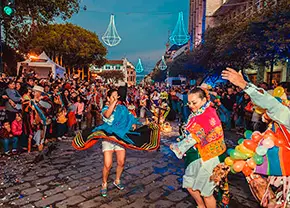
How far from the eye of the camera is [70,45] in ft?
128

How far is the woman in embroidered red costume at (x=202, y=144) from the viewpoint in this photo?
2.94m

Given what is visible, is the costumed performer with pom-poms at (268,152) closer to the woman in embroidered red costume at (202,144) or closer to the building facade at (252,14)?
the woman in embroidered red costume at (202,144)

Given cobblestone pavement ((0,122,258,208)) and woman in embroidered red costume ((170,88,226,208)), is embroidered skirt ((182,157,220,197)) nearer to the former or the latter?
woman in embroidered red costume ((170,88,226,208))

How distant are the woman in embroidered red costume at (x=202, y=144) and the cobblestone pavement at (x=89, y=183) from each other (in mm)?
1128

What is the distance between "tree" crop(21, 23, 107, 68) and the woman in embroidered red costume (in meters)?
33.5

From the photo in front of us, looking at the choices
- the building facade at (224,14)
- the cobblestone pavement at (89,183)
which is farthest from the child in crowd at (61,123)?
the building facade at (224,14)

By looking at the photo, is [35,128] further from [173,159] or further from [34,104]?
[173,159]

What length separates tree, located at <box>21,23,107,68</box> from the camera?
122 feet

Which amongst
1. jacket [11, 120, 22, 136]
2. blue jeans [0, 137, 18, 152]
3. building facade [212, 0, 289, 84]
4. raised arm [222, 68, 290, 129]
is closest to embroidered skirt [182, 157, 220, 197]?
raised arm [222, 68, 290, 129]

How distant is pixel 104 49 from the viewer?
4772cm

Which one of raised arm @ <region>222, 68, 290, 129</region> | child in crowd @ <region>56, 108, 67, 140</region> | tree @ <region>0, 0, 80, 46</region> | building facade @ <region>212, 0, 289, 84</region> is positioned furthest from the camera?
building facade @ <region>212, 0, 289, 84</region>

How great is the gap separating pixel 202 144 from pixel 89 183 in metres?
2.73

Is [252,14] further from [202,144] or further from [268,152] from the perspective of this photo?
[268,152]

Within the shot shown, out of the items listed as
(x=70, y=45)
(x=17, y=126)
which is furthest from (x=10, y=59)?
(x=17, y=126)
